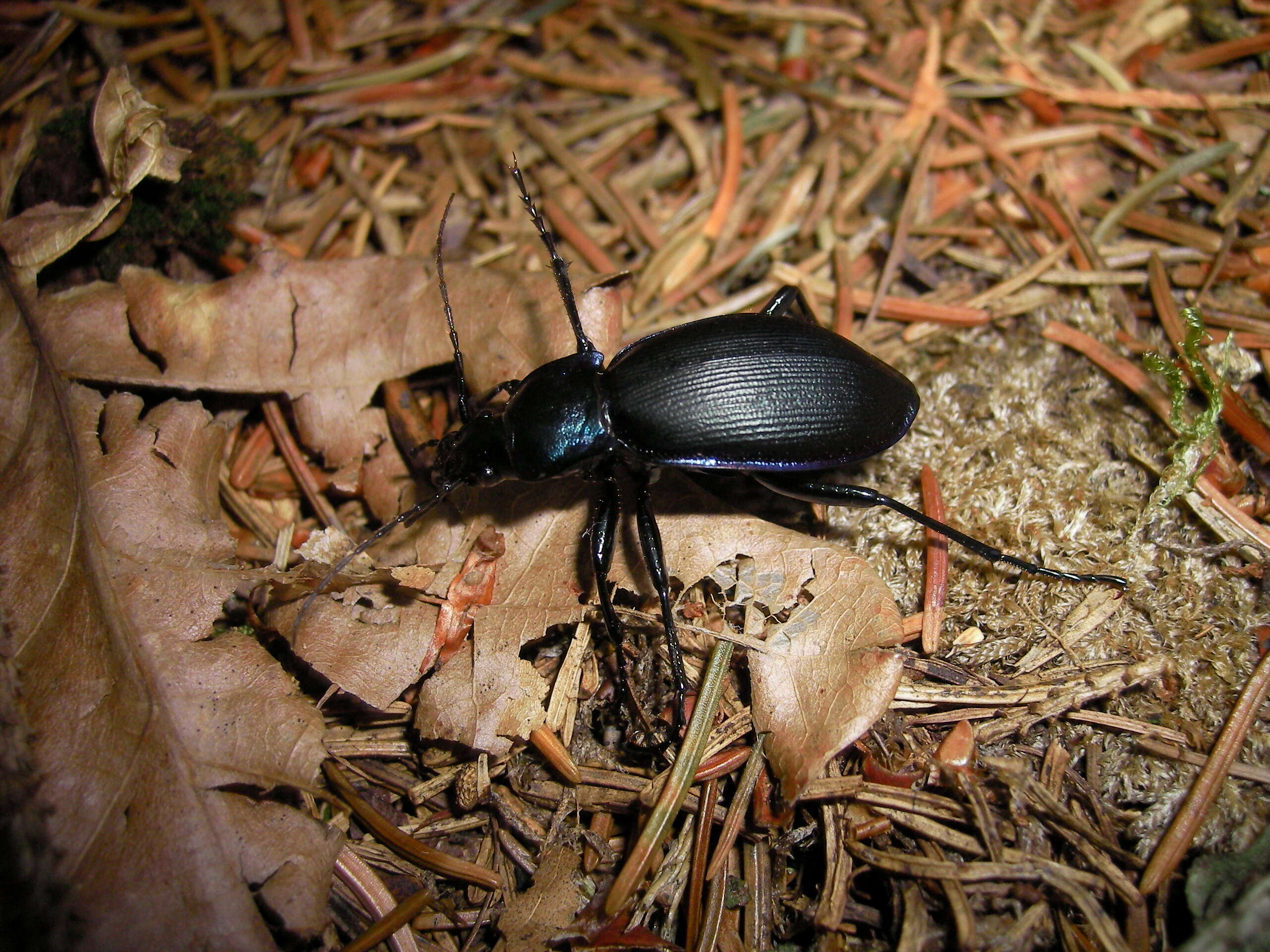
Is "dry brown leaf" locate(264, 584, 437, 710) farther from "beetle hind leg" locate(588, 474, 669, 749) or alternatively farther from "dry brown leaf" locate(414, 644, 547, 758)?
"beetle hind leg" locate(588, 474, 669, 749)

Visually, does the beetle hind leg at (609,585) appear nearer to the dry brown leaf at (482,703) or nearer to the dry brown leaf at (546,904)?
the dry brown leaf at (482,703)

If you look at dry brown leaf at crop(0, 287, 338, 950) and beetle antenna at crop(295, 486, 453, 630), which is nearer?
dry brown leaf at crop(0, 287, 338, 950)

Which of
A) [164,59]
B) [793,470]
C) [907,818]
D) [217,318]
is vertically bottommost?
[907,818]

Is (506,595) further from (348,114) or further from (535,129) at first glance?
(348,114)

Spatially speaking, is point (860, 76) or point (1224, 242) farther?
point (860, 76)

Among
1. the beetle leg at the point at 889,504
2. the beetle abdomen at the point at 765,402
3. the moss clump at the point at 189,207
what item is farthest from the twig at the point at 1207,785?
the moss clump at the point at 189,207

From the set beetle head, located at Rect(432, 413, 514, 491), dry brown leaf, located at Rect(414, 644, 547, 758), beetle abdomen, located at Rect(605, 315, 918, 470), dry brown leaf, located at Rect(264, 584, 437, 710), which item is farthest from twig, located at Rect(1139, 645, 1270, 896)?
beetle head, located at Rect(432, 413, 514, 491)

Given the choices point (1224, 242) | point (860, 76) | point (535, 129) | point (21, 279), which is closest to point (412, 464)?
point (21, 279)
